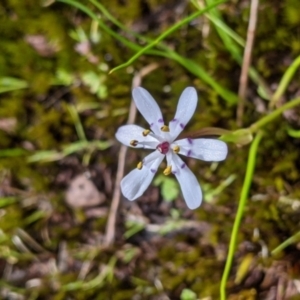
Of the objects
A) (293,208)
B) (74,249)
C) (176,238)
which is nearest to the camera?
(293,208)

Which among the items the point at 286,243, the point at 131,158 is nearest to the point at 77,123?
the point at 131,158

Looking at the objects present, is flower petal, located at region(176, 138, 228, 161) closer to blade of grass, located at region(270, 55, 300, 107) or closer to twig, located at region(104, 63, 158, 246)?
blade of grass, located at region(270, 55, 300, 107)

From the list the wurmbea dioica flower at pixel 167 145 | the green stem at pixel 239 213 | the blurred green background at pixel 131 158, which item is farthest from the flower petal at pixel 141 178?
the blurred green background at pixel 131 158

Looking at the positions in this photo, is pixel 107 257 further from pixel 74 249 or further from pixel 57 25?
pixel 57 25

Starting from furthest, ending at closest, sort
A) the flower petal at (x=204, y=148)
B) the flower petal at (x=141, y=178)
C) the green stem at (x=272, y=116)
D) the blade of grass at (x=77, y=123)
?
the blade of grass at (x=77, y=123) → the green stem at (x=272, y=116) → the flower petal at (x=141, y=178) → the flower petal at (x=204, y=148)

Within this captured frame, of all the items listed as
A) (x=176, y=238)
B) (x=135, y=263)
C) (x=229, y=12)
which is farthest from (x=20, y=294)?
(x=229, y=12)

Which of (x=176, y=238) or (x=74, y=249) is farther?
(x=74, y=249)

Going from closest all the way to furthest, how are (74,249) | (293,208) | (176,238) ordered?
(293,208) → (176,238) → (74,249)

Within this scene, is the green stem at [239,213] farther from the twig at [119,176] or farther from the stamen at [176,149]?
the twig at [119,176]
